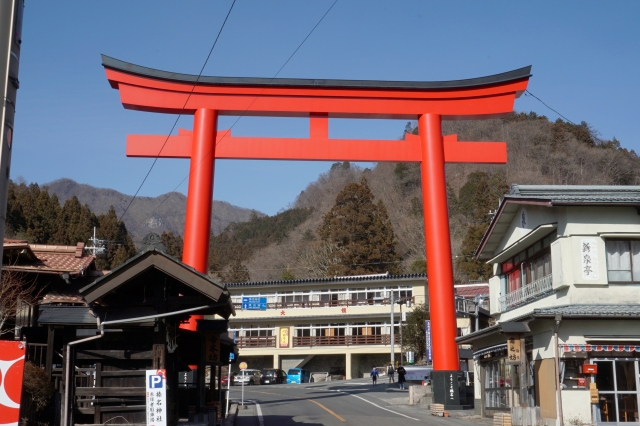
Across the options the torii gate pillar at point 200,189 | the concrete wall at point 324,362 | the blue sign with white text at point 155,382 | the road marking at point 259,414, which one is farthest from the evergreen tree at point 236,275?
the blue sign with white text at point 155,382

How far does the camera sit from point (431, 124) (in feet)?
70.9

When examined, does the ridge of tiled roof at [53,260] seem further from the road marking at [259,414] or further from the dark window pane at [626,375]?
the dark window pane at [626,375]

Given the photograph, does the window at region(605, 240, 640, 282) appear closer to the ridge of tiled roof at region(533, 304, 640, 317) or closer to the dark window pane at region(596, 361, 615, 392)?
the ridge of tiled roof at region(533, 304, 640, 317)

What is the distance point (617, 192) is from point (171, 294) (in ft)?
45.2

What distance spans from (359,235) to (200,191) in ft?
131

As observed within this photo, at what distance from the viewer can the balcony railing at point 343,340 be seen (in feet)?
165

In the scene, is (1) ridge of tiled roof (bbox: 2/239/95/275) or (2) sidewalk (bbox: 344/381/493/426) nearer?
(1) ridge of tiled roof (bbox: 2/239/95/275)

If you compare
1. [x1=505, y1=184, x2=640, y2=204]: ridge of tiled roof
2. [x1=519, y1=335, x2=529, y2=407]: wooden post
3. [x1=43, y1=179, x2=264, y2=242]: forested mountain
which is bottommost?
[x1=519, y1=335, x2=529, y2=407]: wooden post

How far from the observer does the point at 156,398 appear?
→ 9641 millimetres

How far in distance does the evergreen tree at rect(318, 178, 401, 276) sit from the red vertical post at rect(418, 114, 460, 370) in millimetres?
36987

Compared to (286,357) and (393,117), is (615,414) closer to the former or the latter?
(393,117)

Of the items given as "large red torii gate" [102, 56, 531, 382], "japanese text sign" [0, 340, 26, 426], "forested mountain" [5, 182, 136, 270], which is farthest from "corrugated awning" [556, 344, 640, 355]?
"forested mountain" [5, 182, 136, 270]

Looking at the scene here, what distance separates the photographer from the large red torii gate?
20.4 metres

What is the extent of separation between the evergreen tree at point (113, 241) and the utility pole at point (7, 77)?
176 feet
